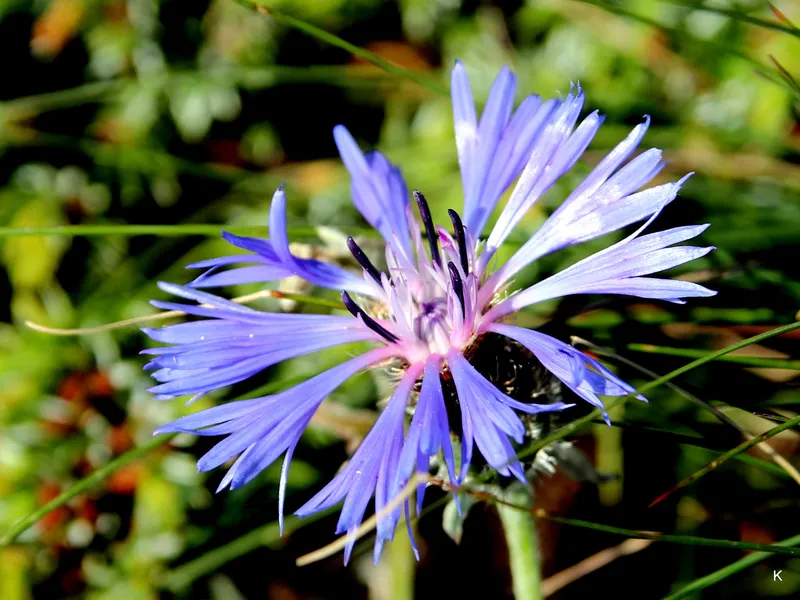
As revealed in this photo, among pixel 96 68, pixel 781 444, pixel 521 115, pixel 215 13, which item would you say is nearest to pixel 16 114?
pixel 96 68

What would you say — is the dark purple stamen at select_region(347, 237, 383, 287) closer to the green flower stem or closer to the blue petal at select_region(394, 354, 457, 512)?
the blue petal at select_region(394, 354, 457, 512)

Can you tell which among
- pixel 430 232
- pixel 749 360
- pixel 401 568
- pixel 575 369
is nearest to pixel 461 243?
pixel 430 232

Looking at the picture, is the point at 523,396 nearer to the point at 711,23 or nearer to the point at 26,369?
the point at 26,369

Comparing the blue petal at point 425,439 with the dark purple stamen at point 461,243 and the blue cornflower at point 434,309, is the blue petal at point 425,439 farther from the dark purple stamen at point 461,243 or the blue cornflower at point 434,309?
the dark purple stamen at point 461,243

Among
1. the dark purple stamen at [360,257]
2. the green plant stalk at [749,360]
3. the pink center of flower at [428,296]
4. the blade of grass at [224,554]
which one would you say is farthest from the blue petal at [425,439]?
the blade of grass at [224,554]

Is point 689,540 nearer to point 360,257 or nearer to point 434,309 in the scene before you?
point 434,309

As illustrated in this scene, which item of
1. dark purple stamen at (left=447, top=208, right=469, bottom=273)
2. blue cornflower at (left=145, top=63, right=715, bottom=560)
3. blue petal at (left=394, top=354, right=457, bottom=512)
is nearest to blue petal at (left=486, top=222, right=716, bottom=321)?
blue cornflower at (left=145, top=63, right=715, bottom=560)

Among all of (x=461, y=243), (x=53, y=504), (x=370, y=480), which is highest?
(x=461, y=243)
